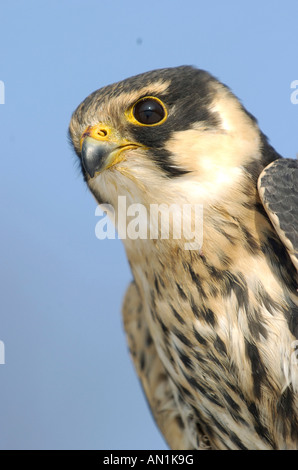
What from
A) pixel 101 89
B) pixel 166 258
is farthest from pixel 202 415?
pixel 101 89

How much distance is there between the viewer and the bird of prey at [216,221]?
2330 mm

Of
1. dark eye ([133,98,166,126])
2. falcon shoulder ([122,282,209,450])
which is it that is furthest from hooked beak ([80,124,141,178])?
falcon shoulder ([122,282,209,450])

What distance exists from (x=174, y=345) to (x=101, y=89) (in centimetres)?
110

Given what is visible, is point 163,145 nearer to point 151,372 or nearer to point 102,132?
point 102,132

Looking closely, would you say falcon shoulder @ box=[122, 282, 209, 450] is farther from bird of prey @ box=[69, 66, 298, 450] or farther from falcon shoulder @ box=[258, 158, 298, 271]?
falcon shoulder @ box=[258, 158, 298, 271]

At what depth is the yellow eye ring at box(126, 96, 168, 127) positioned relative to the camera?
7.67 ft

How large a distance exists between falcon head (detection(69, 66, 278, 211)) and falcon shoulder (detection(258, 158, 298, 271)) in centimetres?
9

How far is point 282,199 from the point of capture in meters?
2.27

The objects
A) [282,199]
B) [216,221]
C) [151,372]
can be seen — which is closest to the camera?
[282,199]

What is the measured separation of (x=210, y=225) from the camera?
2379 mm

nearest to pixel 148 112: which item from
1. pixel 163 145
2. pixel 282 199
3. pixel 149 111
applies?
pixel 149 111

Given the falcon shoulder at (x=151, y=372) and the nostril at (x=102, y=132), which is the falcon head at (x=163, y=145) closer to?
the nostril at (x=102, y=132)

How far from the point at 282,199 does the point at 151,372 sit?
140 centimetres
